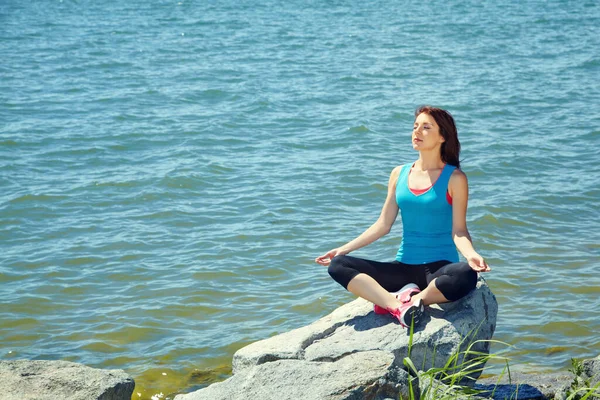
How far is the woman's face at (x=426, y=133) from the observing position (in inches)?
241

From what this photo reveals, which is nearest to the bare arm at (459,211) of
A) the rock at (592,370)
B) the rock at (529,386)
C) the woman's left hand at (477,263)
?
the woman's left hand at (477,263)

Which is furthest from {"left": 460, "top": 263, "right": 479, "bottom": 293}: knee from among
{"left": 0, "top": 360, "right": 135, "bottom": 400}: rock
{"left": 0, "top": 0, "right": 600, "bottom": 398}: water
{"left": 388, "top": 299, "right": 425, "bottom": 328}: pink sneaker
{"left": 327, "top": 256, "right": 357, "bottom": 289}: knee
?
{"left": 0, "top": 360, "right": 135, "bottom": 400}: rock

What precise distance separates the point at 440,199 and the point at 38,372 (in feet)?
9.94

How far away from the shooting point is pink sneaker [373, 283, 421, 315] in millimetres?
5875

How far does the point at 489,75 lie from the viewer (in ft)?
64.1

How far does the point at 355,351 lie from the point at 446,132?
1769mm

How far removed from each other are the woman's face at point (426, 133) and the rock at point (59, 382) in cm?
268

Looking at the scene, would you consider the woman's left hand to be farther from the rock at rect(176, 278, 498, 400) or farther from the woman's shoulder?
the woman's shoulder

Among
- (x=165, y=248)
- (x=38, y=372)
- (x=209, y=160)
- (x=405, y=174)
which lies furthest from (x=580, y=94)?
(x=38, y=372)

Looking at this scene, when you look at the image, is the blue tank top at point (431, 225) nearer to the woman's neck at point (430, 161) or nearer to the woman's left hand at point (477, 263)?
the woman's neck at point (430, 161)

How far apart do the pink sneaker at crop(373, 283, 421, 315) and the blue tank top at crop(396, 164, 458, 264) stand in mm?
214

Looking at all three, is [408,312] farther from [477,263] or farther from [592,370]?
[592,370]

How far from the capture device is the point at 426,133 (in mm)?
6113

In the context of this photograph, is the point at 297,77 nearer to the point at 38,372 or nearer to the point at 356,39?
the point at 356,39
